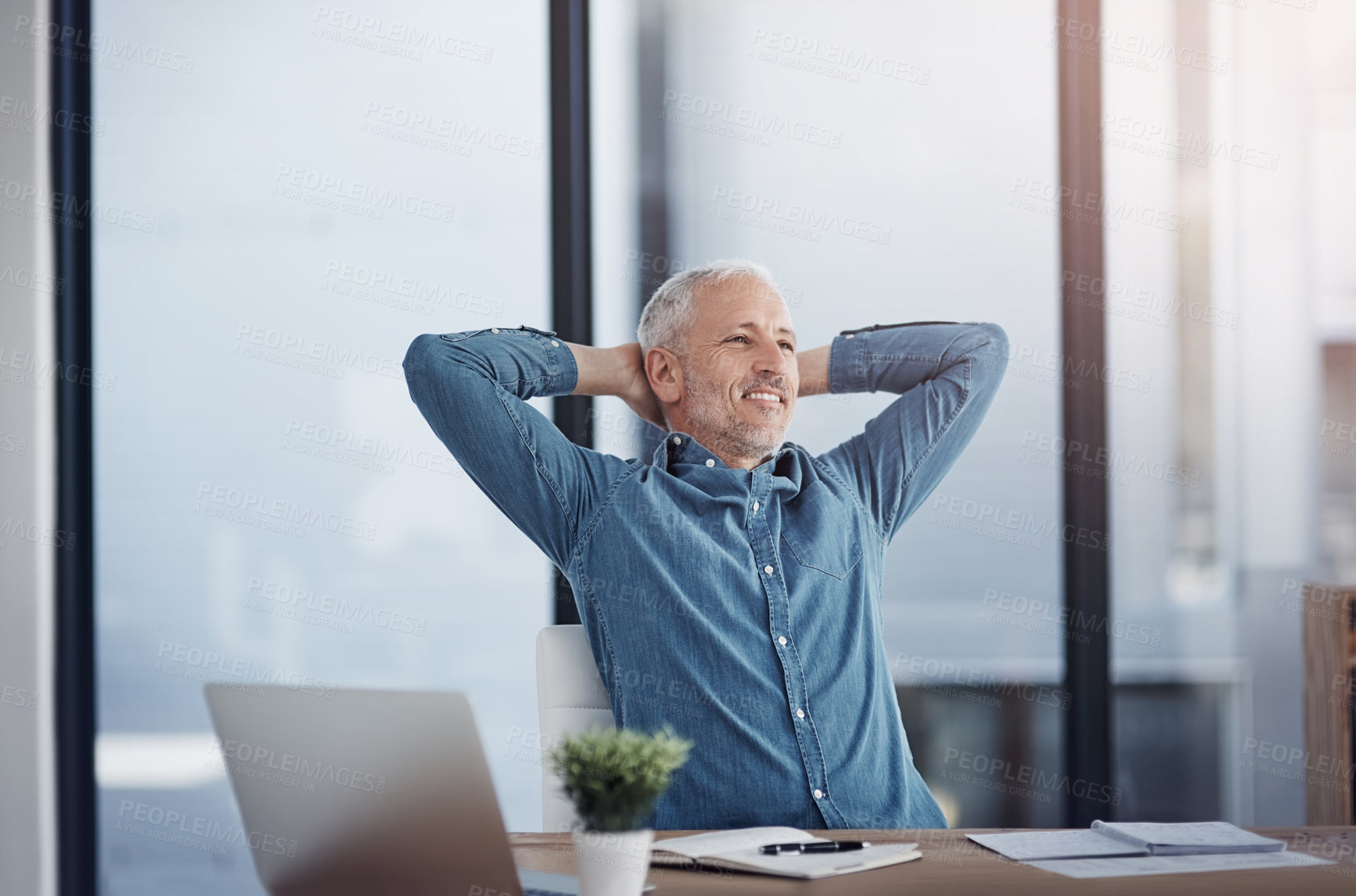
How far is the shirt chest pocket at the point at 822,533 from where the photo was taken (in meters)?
A: 1.77

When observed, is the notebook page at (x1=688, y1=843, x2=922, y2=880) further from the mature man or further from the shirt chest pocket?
the shirt chest pocket

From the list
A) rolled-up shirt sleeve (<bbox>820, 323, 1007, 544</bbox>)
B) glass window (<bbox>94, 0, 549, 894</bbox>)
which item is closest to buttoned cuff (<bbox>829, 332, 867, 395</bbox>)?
rolled-up shirt sleeve (<bbox>820, 323, 1007, 544</bbox>)

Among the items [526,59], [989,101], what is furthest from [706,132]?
[989,101]

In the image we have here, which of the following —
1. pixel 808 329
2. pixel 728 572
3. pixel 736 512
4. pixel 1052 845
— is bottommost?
pixel 1052 845

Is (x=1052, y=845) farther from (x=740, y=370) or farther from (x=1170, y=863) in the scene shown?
(x=740, y=370)

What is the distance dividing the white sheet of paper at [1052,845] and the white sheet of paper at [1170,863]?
0.05ft

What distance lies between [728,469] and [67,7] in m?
2.16

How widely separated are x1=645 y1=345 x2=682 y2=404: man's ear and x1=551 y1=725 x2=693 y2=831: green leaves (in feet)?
3.70

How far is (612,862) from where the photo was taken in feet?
3.03

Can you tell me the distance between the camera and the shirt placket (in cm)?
159

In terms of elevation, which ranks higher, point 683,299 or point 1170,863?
point 683,299

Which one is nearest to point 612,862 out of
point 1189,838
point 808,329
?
point 1189,838

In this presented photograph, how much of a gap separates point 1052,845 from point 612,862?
0.54 metres

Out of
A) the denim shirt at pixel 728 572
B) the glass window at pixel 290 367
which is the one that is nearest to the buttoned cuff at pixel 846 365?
the denim shirt at pixel 728 572
